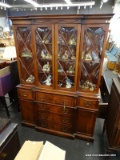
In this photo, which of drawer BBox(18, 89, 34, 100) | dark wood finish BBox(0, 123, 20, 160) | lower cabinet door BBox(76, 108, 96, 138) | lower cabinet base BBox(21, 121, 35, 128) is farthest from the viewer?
lower cabinet base BBox(21, 121, 35, 128)

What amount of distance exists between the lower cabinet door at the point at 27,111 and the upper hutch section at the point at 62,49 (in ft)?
1.25

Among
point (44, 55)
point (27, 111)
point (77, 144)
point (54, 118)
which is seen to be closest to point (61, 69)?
point (44, 55)

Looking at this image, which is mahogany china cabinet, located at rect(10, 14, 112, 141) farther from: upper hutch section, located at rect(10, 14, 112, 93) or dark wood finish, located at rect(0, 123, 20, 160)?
dark wood finish, located at rect(0, 123, 20, 160)

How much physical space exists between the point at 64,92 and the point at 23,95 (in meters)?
0.74

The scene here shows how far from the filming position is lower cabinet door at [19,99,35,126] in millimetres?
2137

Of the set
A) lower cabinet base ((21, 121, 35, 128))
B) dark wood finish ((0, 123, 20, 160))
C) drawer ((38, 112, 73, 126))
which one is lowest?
lower cabinet base ((21, 121, 35, 128))

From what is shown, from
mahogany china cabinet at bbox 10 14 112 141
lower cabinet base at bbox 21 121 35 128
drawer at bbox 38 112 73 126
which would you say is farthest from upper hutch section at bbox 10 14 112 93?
lower cabinet base at bbox 21 121 35 128

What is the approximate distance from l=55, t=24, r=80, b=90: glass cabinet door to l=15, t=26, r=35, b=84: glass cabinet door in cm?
45

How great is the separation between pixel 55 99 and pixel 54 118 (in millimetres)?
395

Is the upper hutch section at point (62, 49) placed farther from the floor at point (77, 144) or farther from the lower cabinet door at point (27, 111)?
the floor at point (77, 144)

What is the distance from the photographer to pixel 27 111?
222cm

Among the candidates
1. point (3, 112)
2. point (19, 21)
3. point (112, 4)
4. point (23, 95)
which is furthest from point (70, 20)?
point (112, 4)

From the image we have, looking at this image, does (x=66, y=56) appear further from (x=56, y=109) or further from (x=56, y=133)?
(x=56, y=133)

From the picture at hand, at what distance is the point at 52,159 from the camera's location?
3.33 feet
